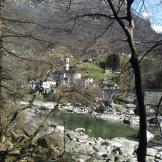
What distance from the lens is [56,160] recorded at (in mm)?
18500

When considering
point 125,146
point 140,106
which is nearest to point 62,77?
point 125,146

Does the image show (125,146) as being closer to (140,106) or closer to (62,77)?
(62,77)

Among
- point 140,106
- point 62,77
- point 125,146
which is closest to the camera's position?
point 140,106

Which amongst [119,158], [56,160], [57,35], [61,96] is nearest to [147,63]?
[57,35]

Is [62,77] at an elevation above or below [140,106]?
above

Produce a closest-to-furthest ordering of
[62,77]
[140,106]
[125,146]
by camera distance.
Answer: [140,106], [62,77], [125,146]

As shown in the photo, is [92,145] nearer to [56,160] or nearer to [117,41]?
[56,160]

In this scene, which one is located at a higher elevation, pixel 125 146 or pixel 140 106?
pixel 140 106

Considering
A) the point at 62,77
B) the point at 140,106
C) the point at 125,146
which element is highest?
the point at 62,77

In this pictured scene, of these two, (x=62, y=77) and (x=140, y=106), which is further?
(x=62, y=77)

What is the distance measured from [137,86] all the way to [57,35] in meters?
6.30

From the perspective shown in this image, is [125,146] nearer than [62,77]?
No

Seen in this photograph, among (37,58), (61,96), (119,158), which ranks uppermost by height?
(37,58)

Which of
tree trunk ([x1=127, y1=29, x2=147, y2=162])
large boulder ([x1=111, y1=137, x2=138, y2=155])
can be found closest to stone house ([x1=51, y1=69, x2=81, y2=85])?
large boulder ([x1=111, y1=137, x2=138, y2=155])
